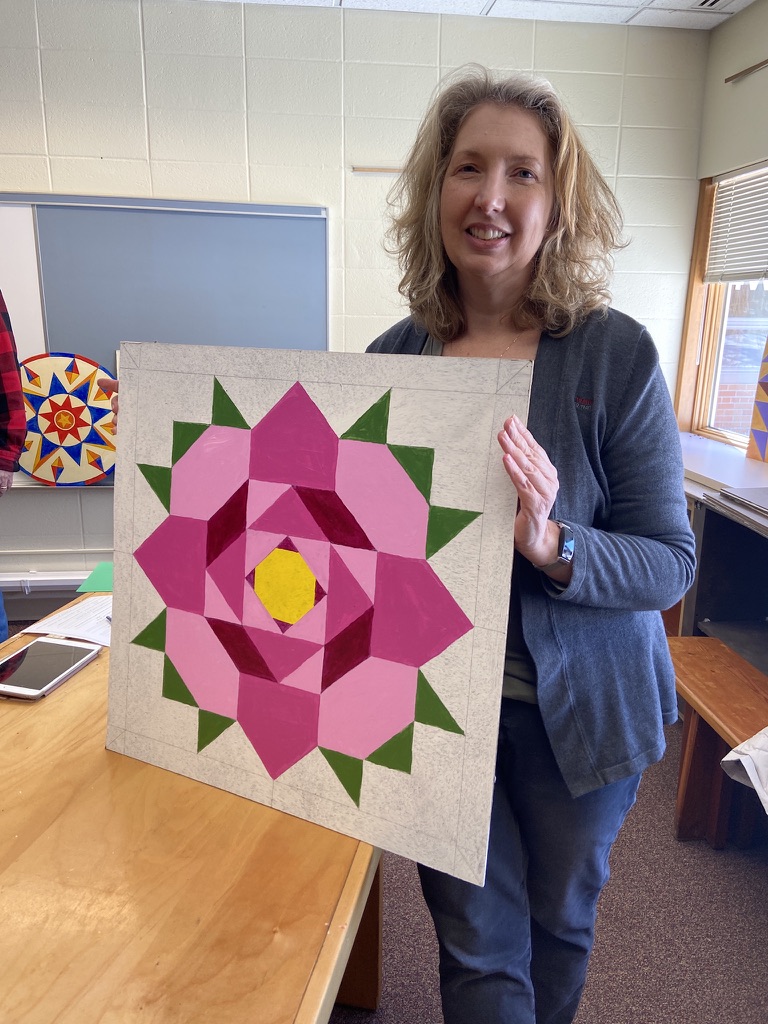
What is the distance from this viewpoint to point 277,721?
2.64ft

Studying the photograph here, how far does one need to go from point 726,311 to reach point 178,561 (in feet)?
9.94

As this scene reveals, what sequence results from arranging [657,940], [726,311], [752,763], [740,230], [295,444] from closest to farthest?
[295,444] < [752,763] < [657,940] < [740,230] < [726,311]

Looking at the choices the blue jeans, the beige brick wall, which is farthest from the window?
the blue jeans

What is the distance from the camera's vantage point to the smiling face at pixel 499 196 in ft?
2.93

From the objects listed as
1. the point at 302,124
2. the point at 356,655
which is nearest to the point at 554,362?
the point at 356,655

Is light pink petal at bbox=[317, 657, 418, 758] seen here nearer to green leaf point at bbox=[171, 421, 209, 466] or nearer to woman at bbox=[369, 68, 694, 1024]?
woman at bbox=[369, 68, 694, 1024]

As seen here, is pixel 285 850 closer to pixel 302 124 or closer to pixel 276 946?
pixel 276 946

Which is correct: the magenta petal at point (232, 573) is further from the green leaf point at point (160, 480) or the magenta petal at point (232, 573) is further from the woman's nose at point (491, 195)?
the woman's nose at point (491, 195)

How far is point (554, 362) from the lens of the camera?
0.87 metres

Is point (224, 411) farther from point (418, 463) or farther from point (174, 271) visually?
point (174, 271)

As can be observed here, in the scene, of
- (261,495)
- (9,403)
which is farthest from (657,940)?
(9,403)

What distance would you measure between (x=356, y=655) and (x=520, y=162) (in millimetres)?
656

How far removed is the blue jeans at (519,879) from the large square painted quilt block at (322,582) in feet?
0.63

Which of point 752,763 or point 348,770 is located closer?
point 348,770
